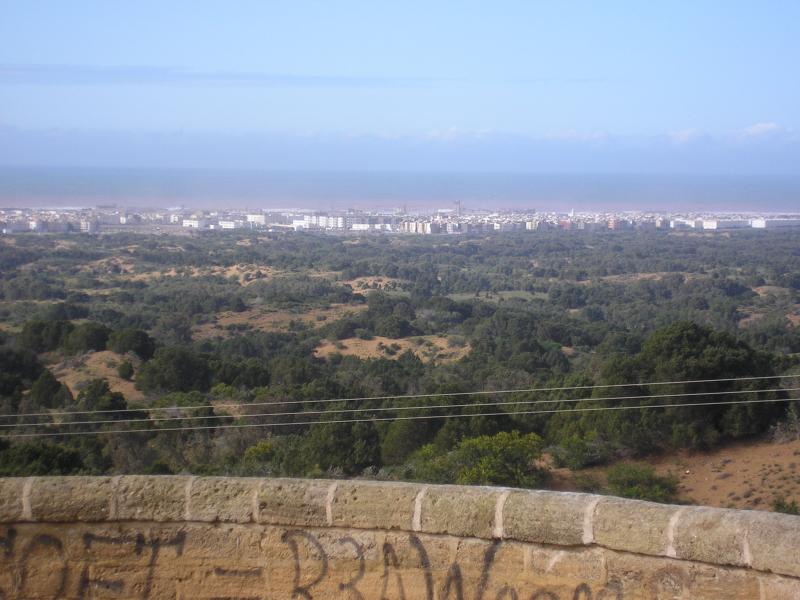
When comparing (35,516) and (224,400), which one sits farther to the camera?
(224,400)

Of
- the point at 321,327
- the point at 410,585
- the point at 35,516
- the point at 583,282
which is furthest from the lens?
the point at 583,282

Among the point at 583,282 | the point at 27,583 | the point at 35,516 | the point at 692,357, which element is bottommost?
the point at 583,282

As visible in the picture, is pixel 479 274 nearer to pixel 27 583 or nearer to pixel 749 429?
pixel 749 429

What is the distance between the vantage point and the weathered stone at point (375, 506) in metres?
3.28

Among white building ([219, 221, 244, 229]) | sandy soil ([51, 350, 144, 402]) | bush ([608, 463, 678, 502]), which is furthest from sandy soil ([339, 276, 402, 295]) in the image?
white building ([219, 221, 244, 229])

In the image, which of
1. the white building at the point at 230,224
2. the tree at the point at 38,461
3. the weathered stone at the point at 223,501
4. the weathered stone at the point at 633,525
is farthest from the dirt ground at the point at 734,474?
the white building at the point at 230,224

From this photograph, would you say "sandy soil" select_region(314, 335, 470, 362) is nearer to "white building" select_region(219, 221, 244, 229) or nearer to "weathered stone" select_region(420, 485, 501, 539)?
"weathered stone" select_region(420, 485, 501, 539)

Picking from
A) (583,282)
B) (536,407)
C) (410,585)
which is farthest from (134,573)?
(583,282)

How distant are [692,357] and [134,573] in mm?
11738

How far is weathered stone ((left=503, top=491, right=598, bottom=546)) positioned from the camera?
122 inches

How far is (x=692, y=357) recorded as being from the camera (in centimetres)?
1377

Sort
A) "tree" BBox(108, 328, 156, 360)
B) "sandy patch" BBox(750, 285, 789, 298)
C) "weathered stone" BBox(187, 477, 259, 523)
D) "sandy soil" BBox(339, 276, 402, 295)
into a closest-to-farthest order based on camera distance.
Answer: "weathered stone" BBox(187, 477, 259, 523)
"tree" BBox(108, 328, 156, 360)
"sandy patch" BBox(750, 285, 789, 298)
"sandy soil" BBox(339, 276, 402, 295)

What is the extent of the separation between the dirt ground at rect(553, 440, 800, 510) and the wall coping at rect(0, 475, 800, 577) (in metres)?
7.36

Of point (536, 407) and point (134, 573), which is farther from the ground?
point (134, 573)
